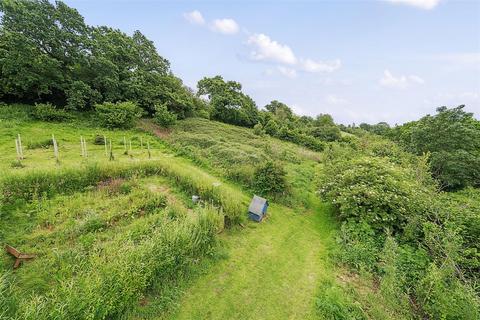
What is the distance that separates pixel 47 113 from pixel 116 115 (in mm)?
4968

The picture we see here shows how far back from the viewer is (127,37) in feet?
85.8

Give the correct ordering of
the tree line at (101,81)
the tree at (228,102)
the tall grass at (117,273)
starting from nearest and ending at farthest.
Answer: the tall grass at (117,273), the tree line at (101,81), the tree at (228,102)

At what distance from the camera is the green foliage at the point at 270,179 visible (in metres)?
12.7

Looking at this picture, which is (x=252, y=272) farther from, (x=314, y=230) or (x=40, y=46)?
(x=40, y=46)

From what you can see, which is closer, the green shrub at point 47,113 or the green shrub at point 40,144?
the green shrub at point 40,144

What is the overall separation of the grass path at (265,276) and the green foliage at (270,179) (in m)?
2.24

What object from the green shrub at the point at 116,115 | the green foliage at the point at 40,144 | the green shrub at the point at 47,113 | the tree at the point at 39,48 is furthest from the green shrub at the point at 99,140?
the tree at the point at 39,48

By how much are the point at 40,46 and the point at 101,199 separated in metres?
19.0

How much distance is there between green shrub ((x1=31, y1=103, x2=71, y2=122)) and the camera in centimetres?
1878

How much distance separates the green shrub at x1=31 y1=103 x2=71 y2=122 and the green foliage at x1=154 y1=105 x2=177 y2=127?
731cm

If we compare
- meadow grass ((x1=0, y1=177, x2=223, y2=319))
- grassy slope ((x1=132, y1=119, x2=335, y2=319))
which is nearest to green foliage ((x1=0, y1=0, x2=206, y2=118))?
meadow grass ((x1=0, y1=177, x2=223, y2=319))

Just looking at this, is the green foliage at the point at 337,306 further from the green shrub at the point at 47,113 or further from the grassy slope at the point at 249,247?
the green shrub at the point at 47,113

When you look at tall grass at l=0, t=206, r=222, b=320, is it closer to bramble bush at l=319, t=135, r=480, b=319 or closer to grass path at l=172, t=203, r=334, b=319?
grass path at l=172, t=203, r=334, b=319

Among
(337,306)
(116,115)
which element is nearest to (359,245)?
(337,306)
